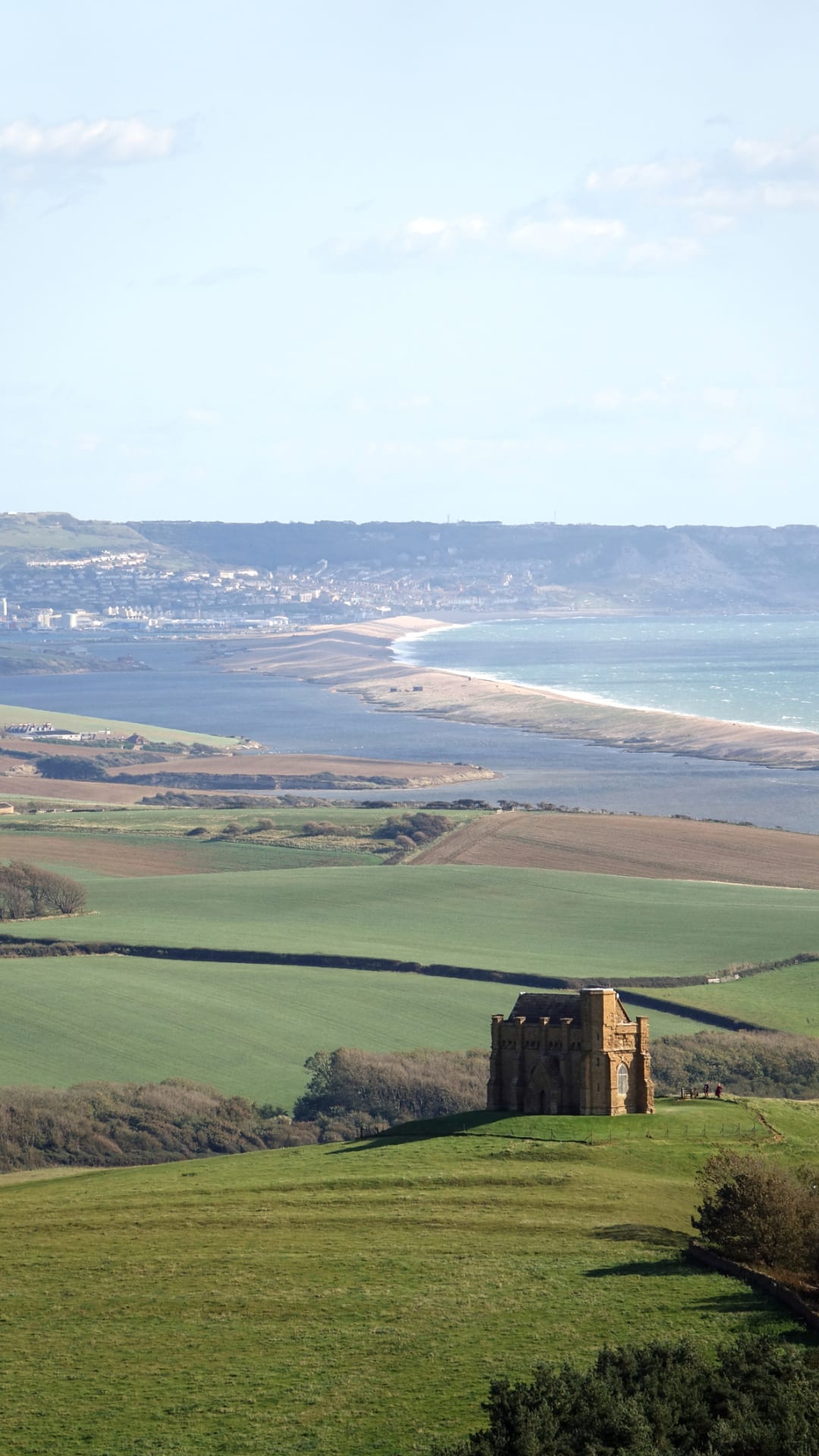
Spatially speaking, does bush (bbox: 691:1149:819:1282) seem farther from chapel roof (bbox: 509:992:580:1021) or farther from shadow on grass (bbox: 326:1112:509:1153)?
chapel roof (bbox: 509:992:580:1021)

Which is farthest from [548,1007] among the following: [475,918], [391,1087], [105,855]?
[105,855]

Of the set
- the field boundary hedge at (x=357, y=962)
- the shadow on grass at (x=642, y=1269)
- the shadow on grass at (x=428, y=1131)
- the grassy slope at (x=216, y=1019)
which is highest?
the shadow on grass at (x=642, y=1269)

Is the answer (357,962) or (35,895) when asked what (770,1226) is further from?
(35,895)

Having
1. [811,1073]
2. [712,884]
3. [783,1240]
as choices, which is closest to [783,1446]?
[783,1240]

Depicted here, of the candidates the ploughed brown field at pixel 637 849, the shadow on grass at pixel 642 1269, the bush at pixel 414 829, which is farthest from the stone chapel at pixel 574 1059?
the bush at pixel 414 829

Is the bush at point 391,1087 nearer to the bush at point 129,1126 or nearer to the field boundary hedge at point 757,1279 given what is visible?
the bush at point 129,1126

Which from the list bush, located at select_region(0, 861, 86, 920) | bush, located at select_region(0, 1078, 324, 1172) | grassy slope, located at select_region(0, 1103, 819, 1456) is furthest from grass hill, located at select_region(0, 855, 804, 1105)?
grassy slope, located at select_region(0, 1103, 819, 1456)
